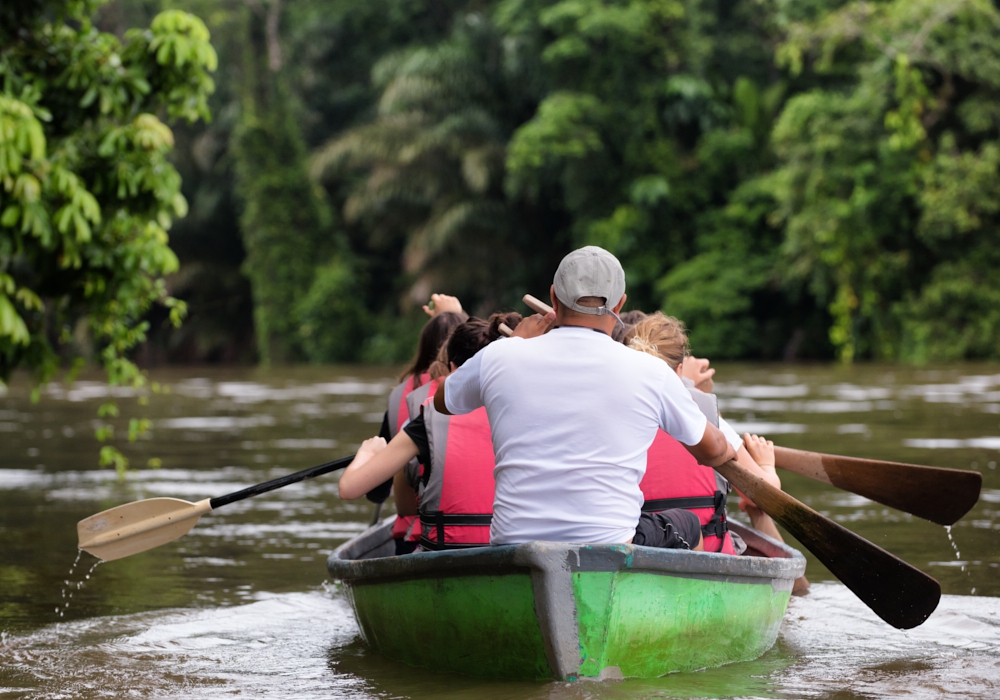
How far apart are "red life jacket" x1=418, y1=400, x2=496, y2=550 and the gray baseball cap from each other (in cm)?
85

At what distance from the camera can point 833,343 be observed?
2920 centimetres

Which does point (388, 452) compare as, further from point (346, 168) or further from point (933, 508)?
point (346, 168)

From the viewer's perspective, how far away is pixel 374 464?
4332 millimetres

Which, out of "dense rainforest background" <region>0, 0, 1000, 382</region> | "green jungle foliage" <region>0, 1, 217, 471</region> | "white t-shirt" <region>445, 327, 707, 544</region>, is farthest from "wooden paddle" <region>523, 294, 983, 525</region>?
"dense rainforest background" <region>0, 0, 1000, 382</region>

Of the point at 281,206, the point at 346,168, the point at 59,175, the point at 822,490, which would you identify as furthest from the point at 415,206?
the point at 59,175

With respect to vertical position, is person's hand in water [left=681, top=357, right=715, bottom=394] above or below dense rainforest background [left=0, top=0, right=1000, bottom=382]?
below

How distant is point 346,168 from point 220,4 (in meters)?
9.86

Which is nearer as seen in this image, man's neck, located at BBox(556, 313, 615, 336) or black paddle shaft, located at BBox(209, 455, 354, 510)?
man's neck, located at BBox(556, 313, 615, 336)

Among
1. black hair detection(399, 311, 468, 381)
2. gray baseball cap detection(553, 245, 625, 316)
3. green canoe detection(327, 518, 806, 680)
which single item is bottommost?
green canoe detection(327, 518, 806, 680)

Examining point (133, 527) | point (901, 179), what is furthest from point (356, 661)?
point (901, 179)

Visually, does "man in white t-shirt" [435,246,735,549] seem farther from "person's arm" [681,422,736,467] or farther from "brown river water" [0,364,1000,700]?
"brown river water" [0,364,1000,700]

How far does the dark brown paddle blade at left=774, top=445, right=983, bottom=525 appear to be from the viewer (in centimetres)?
491

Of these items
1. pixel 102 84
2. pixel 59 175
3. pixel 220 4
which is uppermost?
pixel 220 4

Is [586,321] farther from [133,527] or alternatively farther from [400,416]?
[133,527]
